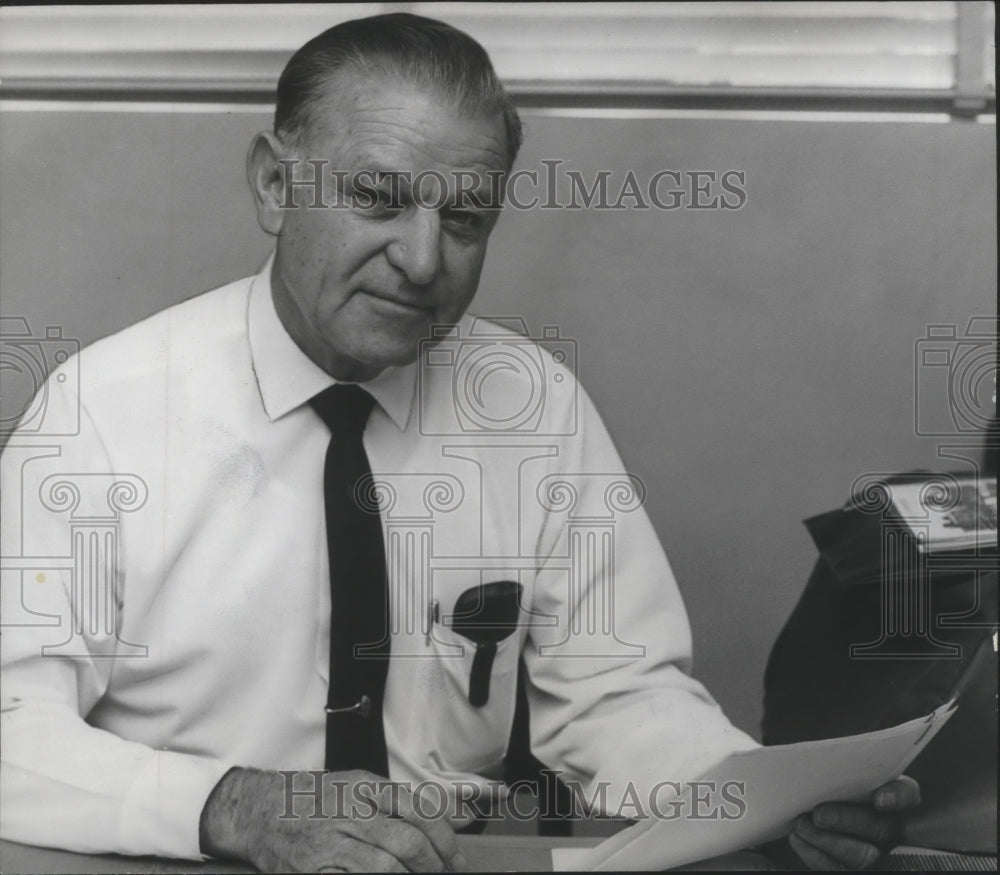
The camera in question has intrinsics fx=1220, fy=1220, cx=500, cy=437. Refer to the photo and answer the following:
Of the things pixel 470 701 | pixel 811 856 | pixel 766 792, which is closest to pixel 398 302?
pixel 470 701

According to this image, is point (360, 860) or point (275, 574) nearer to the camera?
point (360, 860)

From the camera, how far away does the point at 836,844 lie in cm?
177

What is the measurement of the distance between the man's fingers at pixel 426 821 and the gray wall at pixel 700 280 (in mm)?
456

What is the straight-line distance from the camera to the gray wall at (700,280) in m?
1.89

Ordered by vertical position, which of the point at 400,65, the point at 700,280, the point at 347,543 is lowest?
the point at 347,543

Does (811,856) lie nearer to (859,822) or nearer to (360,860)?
(859,822)

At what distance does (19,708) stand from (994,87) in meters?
1.78

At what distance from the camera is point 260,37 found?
6.20ft

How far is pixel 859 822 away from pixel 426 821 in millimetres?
630

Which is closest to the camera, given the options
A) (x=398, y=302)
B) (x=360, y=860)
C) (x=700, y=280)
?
(x=360, y=860)

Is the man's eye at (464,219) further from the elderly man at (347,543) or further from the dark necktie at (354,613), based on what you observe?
the dark necktie at (354,613)

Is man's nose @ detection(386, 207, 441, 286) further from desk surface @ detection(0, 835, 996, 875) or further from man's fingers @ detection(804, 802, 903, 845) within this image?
man's fingers @ detection(804, 802, 903, 845)

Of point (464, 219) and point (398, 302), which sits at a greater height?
point (464, 219)

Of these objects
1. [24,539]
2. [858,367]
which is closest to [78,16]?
[24,539]
